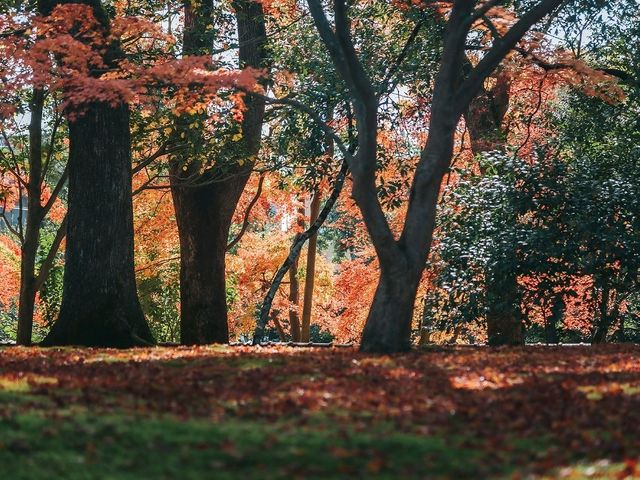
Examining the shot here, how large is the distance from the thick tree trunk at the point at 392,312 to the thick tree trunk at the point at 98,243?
401 centimetres

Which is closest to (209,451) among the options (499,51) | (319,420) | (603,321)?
(319,420)

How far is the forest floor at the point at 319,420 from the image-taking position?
612 cm

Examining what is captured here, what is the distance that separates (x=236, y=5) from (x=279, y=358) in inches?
383

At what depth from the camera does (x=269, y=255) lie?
3475 centimetres

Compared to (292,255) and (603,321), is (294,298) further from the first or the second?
(603,321)

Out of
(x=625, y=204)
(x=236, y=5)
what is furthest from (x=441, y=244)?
(x=236, y=5)

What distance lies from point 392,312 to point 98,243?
510 cm

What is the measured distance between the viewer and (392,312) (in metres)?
13.1

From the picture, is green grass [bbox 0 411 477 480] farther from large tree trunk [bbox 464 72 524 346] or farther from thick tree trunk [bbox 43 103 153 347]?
large tree trunk [bbox 464 72 524 346]

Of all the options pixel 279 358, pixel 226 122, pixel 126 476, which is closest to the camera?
pixel 126 476

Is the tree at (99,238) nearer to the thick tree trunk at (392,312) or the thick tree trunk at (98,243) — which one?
the thick tree trunk at (98,243)

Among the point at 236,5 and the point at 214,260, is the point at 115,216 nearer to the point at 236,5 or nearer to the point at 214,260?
the point at 214,260

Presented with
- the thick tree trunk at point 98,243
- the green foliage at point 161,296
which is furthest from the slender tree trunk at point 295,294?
the thick tree trunk at point 98,243

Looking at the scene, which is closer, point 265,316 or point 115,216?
point 115,216
